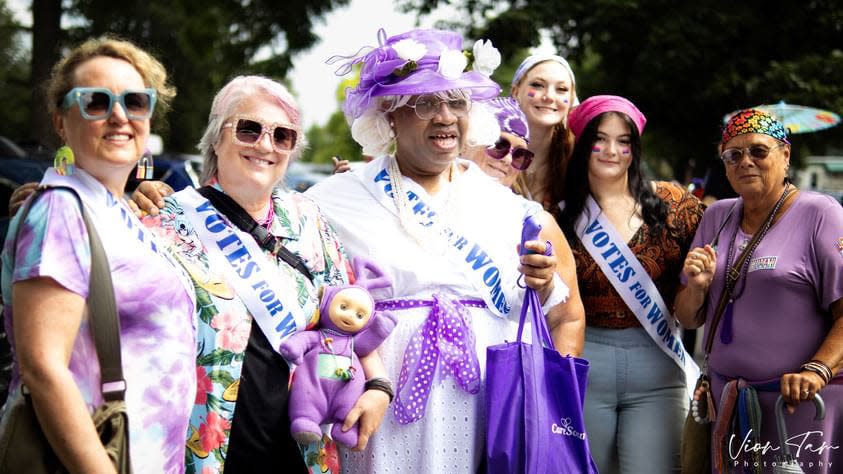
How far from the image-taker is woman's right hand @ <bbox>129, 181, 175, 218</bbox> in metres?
2.56

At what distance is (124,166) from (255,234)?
0.60m

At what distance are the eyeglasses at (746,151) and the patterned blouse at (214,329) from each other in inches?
65.5

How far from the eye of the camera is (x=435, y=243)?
290cm

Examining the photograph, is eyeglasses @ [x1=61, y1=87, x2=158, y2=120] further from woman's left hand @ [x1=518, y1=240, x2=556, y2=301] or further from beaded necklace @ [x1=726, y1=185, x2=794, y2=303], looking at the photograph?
beaded necklace @ [x1=726, y1=185, x2=794, y2=303]

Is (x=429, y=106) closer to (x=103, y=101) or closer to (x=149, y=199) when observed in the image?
(x=149, y=199)

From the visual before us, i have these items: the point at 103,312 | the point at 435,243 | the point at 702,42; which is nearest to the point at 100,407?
the point at 103,312

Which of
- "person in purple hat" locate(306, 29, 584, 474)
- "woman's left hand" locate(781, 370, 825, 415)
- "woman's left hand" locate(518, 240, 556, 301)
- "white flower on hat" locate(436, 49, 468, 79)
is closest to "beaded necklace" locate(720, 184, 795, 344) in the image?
"woman's left hand" locate(781, 370, 825, 415)

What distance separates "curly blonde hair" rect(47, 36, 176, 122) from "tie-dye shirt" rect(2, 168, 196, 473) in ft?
0.72

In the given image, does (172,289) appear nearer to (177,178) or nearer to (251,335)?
(251,335)

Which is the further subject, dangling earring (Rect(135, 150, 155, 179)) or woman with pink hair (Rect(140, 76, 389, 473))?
woman with pink hair (Rect(140, 76, 389, 473))

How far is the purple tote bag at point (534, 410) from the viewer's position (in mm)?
2684

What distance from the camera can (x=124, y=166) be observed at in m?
2.09

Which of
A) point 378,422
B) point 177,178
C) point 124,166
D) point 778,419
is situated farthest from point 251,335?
point 177,178

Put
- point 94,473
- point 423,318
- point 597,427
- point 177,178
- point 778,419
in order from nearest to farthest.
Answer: point 94,473 < point 423,318 < point 778,419 < point 597,427 < point 177,178
